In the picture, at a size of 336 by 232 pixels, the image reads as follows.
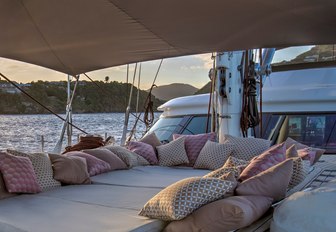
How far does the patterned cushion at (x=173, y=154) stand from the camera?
4.70 meters

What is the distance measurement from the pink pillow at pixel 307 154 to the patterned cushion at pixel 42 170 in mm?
2354

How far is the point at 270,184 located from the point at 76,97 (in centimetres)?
442

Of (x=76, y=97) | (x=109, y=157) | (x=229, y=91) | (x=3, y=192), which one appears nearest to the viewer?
(x=3, y=192)

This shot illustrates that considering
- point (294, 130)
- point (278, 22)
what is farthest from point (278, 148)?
point (294, 130)

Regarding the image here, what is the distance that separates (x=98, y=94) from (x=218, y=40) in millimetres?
3115

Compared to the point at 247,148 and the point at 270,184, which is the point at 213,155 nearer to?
the point at 247,148

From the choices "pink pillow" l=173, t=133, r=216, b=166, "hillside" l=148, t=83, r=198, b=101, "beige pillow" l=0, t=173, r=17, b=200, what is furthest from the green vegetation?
"beige pillow" l=0, t=173, r=17, b=200

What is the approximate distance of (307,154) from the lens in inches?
156

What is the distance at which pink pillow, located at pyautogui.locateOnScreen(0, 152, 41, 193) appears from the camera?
2969 millimetres

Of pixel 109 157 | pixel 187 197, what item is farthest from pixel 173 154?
pixel 187 197

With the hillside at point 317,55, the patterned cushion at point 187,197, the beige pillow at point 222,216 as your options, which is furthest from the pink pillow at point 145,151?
A: the hillside at point 317,55

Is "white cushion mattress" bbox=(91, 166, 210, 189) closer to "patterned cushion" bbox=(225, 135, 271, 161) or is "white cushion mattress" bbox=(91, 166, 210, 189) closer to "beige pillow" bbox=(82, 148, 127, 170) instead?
"beige pillow" bbox=(82, 148, 127, 170)

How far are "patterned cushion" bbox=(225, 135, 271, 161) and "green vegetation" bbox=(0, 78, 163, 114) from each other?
2.09m

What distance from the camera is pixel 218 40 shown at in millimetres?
3775
